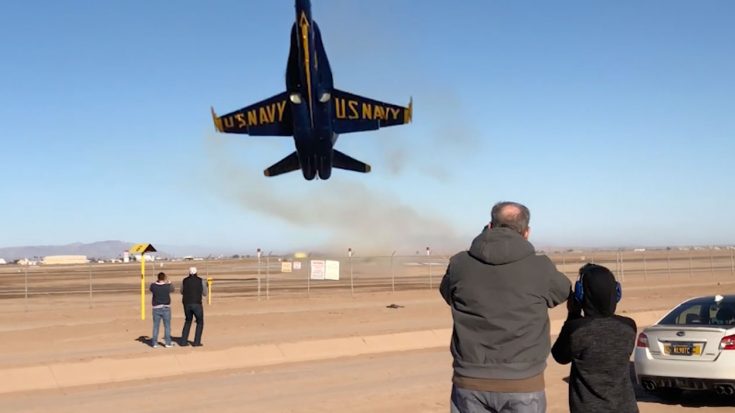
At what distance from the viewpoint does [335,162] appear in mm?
34969

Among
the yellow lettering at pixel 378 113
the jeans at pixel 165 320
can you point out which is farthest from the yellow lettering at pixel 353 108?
the jeans at pixel 165 320

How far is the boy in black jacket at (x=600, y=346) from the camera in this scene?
14.4 ft

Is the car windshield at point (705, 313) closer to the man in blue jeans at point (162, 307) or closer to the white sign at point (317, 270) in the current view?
the man in blue jeans at point (162, 307)

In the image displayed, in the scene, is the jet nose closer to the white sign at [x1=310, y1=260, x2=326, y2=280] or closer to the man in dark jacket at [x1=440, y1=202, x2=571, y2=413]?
the white sign at [x1=310, y1=260, x2=326, y2=280]

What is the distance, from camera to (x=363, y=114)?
33.0m

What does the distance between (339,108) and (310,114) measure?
92.9 inches

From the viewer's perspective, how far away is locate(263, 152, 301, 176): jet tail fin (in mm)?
35781

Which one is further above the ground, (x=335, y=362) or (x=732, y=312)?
(x=732, y=312)

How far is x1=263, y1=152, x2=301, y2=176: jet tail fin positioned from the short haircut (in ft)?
105

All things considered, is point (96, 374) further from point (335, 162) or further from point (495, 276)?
point (335, 162)

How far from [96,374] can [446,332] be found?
8495mm

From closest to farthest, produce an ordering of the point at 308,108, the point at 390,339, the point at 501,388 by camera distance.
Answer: the point at 501,388 < the point at 390,339 < the point at 308,108

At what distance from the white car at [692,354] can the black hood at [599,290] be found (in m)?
5.04

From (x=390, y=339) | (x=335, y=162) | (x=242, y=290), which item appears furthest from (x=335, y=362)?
(x=242, y=290)
